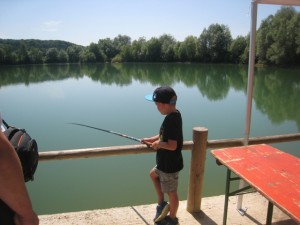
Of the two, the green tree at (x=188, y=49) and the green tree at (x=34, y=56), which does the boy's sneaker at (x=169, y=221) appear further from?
the green tree at (x=34, y=56)

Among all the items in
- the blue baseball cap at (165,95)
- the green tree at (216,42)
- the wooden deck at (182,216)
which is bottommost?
the wooden deck at (182,216)

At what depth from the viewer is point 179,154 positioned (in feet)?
7.77

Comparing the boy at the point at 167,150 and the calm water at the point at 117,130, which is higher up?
the boy at the point at 167,150

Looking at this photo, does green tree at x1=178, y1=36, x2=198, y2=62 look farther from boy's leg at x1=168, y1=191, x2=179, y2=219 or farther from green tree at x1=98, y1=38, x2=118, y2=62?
boy's leg at x1=168, y1=191, x2=179, y2=219

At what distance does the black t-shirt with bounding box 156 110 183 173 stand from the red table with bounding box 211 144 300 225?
308mm

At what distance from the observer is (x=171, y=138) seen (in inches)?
87.0

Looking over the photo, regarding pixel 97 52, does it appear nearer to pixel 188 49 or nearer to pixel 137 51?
pixel 137 51

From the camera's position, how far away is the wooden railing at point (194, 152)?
261 centimetres

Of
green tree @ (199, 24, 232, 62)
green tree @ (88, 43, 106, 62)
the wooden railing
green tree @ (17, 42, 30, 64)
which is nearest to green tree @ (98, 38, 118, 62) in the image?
green tree @ (88, 43, 106, 62)

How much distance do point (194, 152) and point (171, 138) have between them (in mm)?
642

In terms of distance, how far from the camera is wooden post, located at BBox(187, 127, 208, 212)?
2.74 meters

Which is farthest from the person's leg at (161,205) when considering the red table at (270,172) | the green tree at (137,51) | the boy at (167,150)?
the green tree at (137,51)

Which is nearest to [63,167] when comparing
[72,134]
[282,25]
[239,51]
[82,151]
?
[72,134]

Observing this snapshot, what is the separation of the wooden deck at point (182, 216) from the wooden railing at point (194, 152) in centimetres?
13
